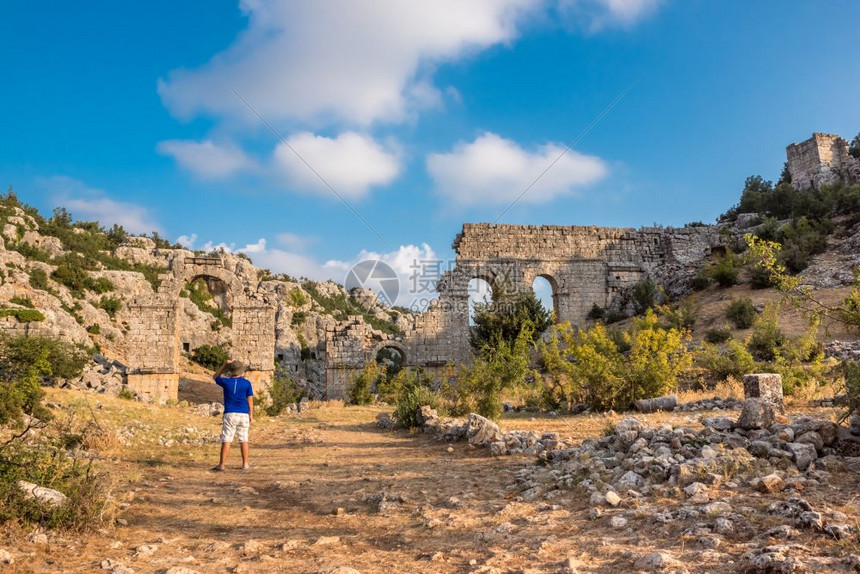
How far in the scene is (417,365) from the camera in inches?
808

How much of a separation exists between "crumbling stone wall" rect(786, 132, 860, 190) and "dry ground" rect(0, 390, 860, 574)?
30649 mm

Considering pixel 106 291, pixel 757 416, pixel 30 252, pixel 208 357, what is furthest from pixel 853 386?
pixel 30 252

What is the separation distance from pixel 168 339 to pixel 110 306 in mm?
12585

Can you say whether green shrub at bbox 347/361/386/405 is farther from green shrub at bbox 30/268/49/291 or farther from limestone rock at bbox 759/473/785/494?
green shrub at bbox 30/268/49/291

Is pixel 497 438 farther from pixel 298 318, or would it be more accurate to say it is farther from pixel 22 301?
pixel 298 318

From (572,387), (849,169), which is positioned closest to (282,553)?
(572,387)

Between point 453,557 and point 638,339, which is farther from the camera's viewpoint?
point 638,339

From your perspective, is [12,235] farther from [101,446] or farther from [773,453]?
[773,453]

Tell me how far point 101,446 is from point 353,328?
1352 cm

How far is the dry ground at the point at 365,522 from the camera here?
328 cm

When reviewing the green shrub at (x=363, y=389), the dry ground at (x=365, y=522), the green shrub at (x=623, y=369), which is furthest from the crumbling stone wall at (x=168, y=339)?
the dry ground at (x=365, y=522)

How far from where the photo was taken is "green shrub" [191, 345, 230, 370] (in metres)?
26.8

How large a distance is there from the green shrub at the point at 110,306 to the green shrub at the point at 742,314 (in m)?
25.0

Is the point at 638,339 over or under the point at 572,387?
over
